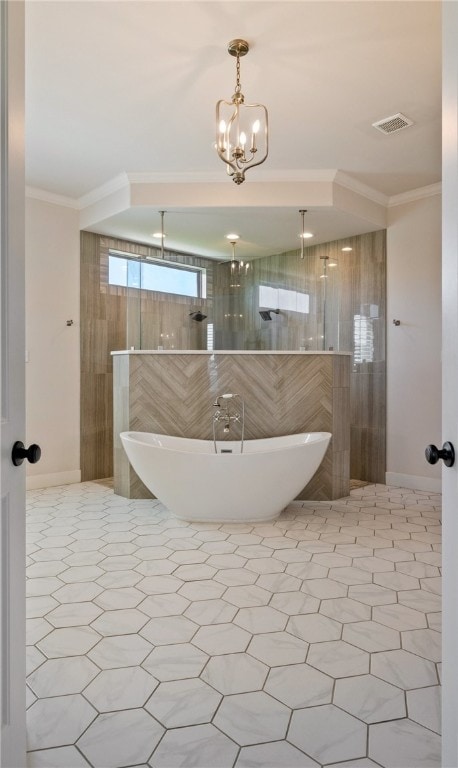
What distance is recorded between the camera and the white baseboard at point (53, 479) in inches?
175

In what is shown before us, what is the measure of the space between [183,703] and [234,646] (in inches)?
14.5

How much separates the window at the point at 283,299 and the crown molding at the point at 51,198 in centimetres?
207

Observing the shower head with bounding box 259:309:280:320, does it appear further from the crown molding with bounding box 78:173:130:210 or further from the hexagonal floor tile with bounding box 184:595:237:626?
the hexagonal floor tile with bounding box 184:595:237:626

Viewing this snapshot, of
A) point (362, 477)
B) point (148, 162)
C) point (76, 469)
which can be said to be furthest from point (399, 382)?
point (76, 469)

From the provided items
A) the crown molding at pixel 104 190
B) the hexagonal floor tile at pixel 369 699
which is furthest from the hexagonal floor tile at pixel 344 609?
the crown molding at pixel 104 190

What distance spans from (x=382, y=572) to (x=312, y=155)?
306 cm

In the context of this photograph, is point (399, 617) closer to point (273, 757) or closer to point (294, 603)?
point (294, 603)

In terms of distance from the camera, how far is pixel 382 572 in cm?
256

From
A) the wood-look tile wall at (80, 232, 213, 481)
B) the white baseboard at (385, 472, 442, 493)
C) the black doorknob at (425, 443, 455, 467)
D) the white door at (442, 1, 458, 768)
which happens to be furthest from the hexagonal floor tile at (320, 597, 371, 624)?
the wood-look tile wall at (80, 232, 213, 481)

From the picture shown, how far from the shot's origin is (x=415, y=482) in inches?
177

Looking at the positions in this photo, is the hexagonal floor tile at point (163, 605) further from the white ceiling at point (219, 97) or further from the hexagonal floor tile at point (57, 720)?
the white ceiling at point (219, 97)

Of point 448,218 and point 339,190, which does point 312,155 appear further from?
point 448,218

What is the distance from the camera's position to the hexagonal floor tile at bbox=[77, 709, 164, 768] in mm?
1305

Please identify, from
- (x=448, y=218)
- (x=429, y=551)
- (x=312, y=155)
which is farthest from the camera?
(x=312, y=155)
